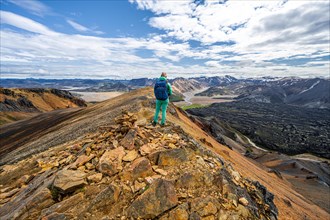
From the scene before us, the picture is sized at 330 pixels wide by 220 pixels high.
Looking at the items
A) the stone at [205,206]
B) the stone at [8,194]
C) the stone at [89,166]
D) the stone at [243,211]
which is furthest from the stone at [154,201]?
the stone at [8,194]

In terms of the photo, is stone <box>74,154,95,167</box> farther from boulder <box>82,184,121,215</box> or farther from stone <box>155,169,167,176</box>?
stone <box>155,169,167,176</box>

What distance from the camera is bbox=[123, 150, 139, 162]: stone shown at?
506 inches

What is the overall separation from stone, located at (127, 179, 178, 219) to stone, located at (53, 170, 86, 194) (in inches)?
121

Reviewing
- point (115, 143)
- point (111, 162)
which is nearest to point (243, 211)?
point (111, 162)

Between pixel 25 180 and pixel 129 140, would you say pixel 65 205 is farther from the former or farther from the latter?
Result: pixel 25 180

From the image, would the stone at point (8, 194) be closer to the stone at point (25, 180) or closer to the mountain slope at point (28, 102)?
the stone at point (25, 180)

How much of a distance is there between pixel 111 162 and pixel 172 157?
3467 mm

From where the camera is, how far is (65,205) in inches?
416

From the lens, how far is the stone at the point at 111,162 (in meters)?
12.1

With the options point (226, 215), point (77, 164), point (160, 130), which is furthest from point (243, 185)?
point (77, 164)

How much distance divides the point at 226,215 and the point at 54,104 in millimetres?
167953

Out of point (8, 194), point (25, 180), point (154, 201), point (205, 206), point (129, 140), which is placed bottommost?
point (8, 194)

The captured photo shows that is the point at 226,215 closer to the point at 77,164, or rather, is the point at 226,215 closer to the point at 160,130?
the point at 160,130

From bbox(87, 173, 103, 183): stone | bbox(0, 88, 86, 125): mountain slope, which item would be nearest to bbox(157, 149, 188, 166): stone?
bbox(87, 173, 103, 183): stone
